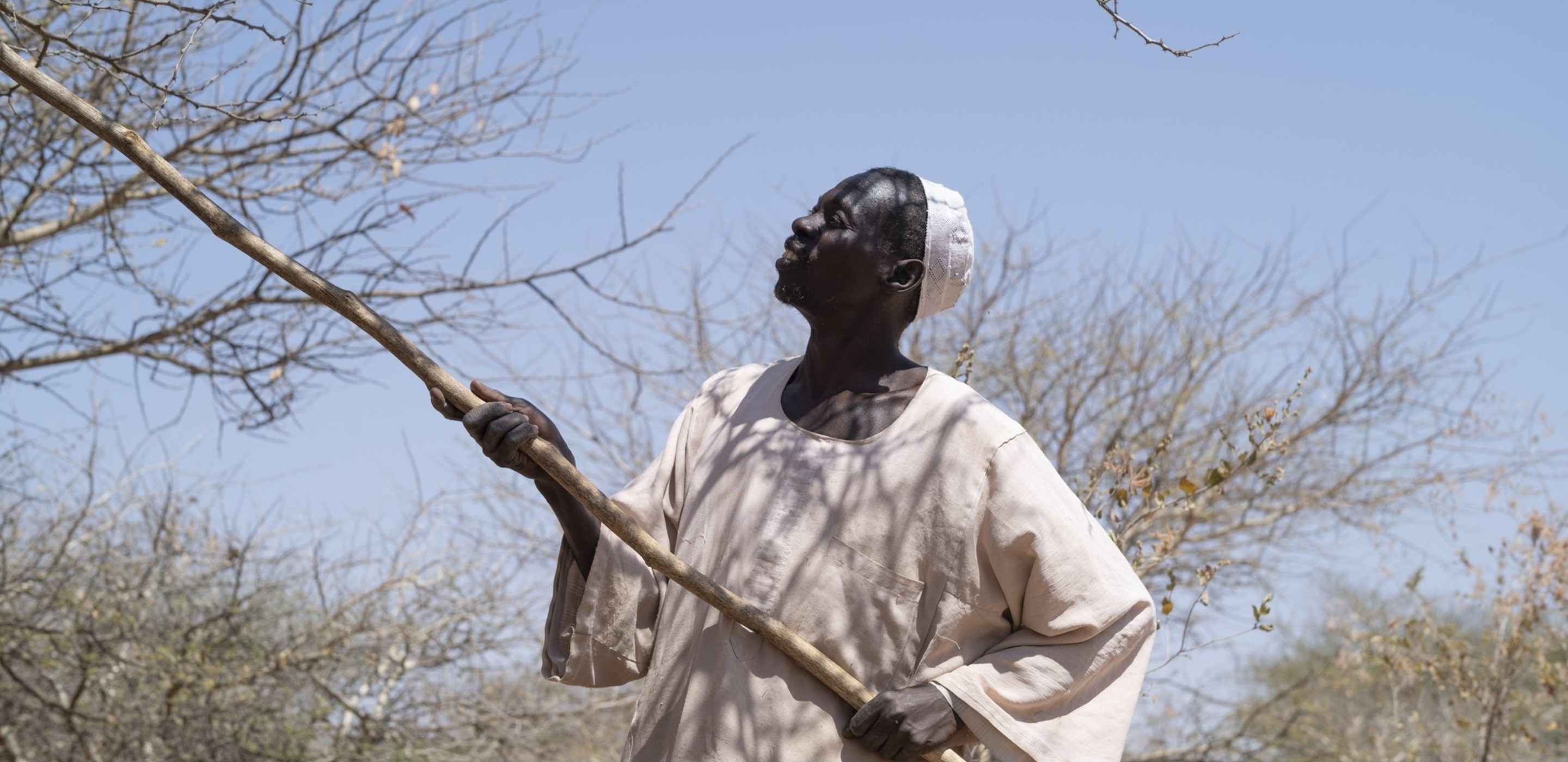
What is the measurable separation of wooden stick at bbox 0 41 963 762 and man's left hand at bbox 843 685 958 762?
0.03 metres

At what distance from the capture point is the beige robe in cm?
228

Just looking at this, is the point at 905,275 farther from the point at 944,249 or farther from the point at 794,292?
the point at 794,292

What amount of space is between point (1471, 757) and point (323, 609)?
559 centimetres

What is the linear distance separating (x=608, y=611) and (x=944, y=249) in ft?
2.91

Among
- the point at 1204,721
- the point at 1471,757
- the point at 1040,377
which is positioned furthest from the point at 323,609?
the point at 1471,757

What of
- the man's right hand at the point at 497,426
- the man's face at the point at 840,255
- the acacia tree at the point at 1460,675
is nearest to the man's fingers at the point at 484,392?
the man's right hand at the point at 497,426

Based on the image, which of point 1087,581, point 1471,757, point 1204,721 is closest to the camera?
point 1087,581

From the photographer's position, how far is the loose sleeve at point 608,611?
8.27ft

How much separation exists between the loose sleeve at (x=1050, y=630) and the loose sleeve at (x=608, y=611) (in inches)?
22.9

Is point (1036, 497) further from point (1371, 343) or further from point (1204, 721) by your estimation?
point (1371, 343)

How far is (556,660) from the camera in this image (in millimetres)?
2564

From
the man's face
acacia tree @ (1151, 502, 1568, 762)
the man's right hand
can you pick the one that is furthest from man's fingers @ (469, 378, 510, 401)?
acacia tree @ (1151, 502, 1568, 762)

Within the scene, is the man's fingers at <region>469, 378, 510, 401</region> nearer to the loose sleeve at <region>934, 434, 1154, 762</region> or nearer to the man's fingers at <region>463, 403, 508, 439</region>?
the man's fingers at <region>463, 403, 508, 439</region>

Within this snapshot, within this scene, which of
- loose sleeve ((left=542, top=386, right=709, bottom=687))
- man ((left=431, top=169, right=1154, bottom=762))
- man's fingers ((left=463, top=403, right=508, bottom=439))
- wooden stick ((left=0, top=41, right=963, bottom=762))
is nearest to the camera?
wooden stick ((left=0, top=41, right=963, bottom=762))
